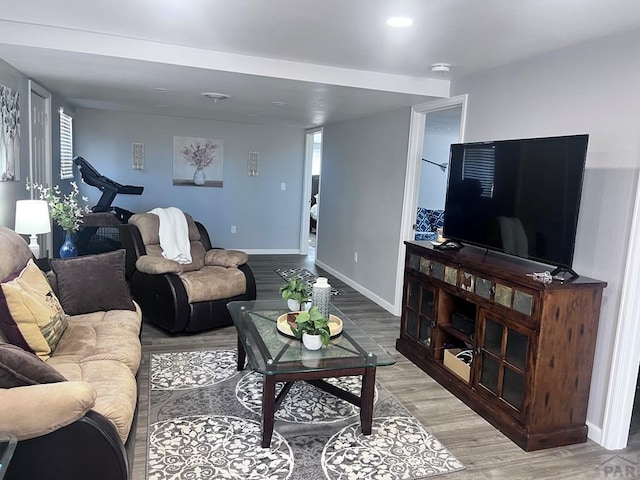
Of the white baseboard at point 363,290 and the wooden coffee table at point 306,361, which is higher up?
the wooden coffee table at point 306,361

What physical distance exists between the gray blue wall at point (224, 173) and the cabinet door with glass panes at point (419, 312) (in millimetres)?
4299

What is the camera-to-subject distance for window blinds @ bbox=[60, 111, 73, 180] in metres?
5.61

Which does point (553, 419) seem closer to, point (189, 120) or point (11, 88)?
point (11, 88)

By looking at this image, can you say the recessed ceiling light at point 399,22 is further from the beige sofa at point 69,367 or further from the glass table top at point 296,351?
the beige sofa at point 69,367

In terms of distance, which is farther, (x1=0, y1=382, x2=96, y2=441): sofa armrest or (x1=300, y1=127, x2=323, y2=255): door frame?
(x1=300, y1=127, x2=323, y2=255): door frame

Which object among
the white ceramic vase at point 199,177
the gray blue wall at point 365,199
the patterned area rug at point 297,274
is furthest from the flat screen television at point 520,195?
the white ceramic vase at point 199,177

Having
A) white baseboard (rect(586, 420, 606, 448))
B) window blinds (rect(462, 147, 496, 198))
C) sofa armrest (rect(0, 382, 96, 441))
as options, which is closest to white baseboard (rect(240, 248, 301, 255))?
window blinds (rect(462, 147, 496, 198))

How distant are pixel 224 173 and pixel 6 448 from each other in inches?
241

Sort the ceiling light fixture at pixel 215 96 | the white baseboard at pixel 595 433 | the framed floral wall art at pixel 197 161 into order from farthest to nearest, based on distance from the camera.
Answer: the framed floral wall art at pixel 197 161
the ceiling light fixture at pixel 215 96
the white baseboard at pixel 595 433

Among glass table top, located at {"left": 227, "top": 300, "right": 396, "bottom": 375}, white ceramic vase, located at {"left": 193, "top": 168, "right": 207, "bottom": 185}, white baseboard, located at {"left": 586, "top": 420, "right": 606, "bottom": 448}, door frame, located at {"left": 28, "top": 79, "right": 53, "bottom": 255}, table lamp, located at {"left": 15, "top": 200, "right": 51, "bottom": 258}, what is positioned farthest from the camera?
white ceramic vase, located at {"left": 193, "top": 168, "right": 207, "bottom": 185}

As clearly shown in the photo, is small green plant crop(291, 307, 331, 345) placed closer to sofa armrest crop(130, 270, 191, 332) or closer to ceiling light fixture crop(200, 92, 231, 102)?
sofa armrest crop(130, 270, 191, 332)

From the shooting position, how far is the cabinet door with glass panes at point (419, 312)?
3.46 meters

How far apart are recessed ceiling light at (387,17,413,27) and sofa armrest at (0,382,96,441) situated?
2.19 metres

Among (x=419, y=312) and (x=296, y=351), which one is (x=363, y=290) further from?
(x=296, y=351)
